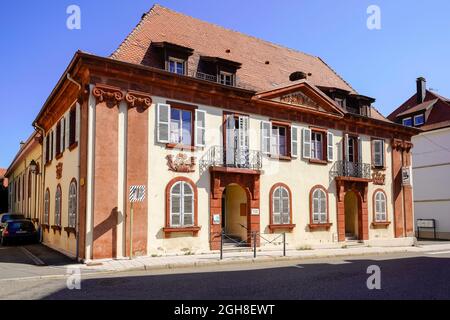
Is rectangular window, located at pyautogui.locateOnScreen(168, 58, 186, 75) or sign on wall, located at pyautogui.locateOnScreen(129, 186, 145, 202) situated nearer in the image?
sign on wall, located at pyautogui.locateOnScreen(129, 186, 145, 202)

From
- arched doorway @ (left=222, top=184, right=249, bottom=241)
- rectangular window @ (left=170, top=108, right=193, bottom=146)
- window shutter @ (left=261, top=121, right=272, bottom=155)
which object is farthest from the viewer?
window shutter @ (left=261, top=121, right=272, bottom=155)

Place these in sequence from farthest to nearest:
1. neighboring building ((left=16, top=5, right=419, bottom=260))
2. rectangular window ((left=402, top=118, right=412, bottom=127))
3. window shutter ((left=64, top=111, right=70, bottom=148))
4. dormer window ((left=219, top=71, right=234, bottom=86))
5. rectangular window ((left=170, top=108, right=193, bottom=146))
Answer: rectangular window ((left=402, top=118, right=412, bottom=127)), dormer window ((left=219, top=71, right=234, bottom=86)), window shutter ((left=64, top=111, right=70, bottom=148)), rectangular window ((left=170, top=108, right=193, bottom=146)), neighboring building ((left=16, top=5, right=419, bottom=260))

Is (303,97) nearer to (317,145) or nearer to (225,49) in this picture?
(317,145)

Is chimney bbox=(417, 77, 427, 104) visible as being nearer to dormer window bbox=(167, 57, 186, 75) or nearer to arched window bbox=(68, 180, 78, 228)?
dormer window bbox=(167, 57, 186, 75)

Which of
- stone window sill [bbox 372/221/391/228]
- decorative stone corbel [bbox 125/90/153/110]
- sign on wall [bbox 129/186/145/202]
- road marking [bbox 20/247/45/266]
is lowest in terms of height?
road marking [bbox 20/247/45/266]

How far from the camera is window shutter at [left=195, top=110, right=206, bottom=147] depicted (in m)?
17.0

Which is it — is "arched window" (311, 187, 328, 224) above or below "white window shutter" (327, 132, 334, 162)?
below

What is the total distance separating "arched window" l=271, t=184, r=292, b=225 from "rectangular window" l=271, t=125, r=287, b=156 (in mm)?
1574

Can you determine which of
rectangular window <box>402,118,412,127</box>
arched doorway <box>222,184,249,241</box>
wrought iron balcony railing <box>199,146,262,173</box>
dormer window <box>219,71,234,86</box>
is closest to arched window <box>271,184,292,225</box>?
arched doorway <box>222,184,249,241</box>

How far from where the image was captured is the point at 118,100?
15.4 m

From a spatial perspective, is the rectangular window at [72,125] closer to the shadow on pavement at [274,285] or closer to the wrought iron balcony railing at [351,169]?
the shadow on pavement at [274,285]

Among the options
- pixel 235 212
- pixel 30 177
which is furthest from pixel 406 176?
pixel 30 177

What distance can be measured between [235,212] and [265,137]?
11.8ft
